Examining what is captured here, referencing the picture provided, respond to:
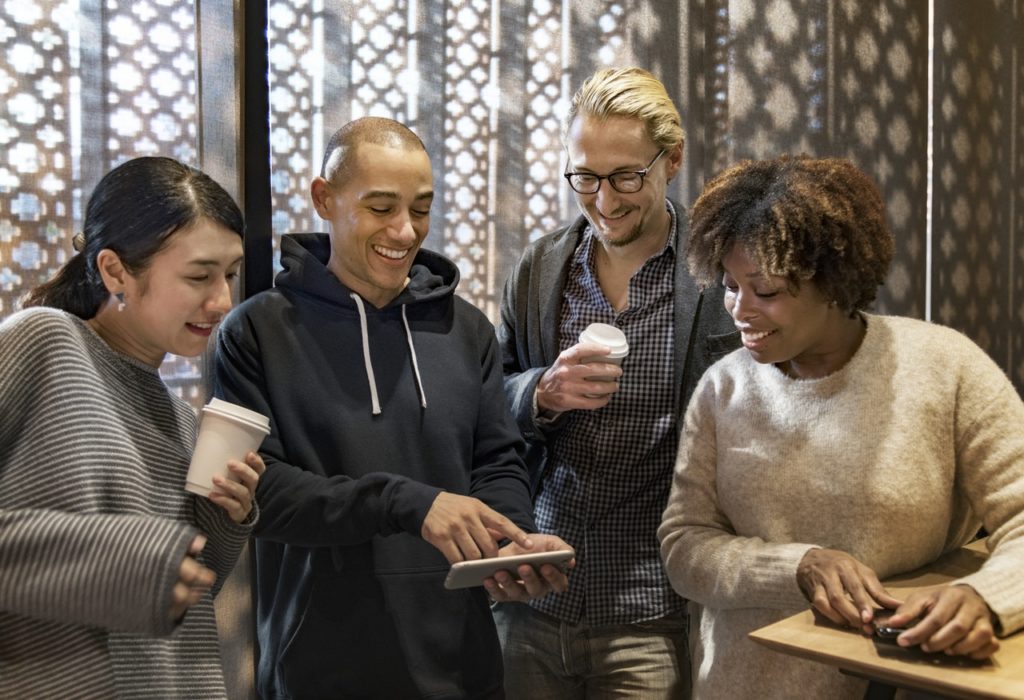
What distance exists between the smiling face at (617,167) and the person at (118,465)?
0.88m

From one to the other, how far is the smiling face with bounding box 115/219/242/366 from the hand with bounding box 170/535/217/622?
384 mm

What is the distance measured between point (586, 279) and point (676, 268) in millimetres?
220

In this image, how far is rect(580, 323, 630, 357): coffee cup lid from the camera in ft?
6.73

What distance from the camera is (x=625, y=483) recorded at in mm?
2293

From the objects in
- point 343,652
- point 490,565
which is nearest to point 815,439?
point 490,565

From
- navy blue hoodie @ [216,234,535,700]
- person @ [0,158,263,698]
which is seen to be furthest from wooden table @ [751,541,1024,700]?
person @ [0,158,263,698]

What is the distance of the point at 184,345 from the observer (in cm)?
162

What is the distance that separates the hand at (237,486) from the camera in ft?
5.13

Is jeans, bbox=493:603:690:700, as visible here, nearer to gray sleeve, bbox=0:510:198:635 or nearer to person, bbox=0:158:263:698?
person, bbox=0:158:263:698

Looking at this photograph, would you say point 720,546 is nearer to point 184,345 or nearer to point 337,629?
point 337,629

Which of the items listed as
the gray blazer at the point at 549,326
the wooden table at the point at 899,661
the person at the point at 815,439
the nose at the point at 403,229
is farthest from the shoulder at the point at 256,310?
the wooden table at the point at 899,661

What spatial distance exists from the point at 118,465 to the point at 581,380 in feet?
3.11

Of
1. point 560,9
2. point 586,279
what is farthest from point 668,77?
point 586,279

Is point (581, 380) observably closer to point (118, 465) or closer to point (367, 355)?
point (367, 355)
